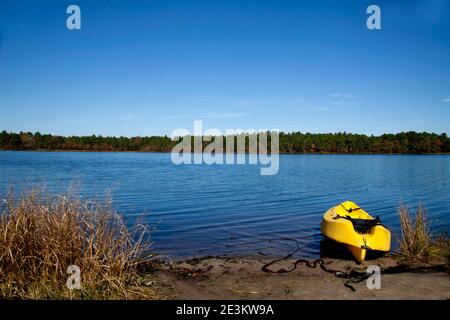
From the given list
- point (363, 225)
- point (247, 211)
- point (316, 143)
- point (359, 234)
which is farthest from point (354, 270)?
point (316, 143)

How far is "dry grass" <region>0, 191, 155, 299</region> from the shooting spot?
21.4 ft

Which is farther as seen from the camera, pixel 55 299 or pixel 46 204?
pixel 46 204

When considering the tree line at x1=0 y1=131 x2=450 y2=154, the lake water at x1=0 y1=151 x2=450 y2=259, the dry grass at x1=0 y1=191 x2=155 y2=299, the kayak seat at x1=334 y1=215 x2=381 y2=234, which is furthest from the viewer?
the tree line at x1=0 y1=131 x2=450 y2=154

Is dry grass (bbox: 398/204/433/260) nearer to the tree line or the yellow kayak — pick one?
the yellow kayak

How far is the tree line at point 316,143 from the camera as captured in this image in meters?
147

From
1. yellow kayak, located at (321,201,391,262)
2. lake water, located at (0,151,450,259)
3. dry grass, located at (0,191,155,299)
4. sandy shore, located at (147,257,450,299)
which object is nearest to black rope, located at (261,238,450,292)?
sandy shore, located at (147,257,450,299)

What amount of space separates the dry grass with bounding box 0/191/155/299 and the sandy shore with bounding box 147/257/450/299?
0.88 metres

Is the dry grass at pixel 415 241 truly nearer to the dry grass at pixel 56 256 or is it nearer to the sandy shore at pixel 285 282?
the sandy shore at pixel 285 282

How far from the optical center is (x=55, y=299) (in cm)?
622

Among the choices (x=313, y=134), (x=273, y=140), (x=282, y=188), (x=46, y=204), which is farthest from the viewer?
(x=313, y=134)

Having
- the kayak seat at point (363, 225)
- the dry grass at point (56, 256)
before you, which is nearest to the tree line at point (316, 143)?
the kayak seat at point (363, 225)

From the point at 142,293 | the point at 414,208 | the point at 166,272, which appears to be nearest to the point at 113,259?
the point at 142,293
